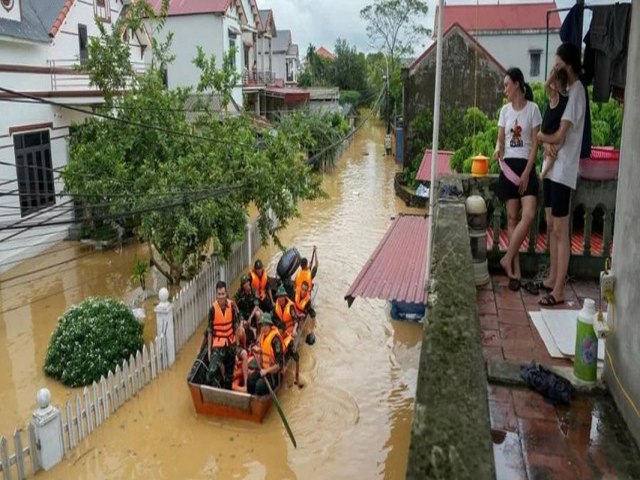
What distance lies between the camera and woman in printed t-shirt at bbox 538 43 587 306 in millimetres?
4727

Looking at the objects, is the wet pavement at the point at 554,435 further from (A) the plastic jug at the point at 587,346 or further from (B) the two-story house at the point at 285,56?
(B) the two-story house at the point at 285,56

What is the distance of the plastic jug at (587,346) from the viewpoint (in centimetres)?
366

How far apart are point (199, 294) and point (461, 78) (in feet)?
51.1

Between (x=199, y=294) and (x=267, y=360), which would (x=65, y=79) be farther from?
(x=267, y=360)

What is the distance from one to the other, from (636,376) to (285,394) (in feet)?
21.3

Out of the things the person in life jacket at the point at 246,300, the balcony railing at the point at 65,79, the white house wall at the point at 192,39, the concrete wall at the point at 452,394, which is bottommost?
the person in life jacket at the point at 246,300

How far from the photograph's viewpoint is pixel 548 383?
3760 mm

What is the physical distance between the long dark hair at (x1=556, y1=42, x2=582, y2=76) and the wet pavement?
7.17 ft

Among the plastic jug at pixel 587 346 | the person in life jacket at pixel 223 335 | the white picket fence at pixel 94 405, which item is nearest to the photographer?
the plastic jug at pixel 587 346

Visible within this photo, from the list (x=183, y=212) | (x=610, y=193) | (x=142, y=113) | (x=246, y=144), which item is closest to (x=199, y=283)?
(x=183, y=212)

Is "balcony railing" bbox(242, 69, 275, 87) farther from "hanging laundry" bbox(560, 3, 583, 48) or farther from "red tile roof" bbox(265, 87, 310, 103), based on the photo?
"hanging laundry" bbox(560, 3, 583, 48)

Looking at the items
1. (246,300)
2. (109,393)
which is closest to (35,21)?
(246,300)

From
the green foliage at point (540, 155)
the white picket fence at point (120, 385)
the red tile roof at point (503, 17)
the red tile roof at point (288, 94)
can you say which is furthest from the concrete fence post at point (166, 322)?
the red tile roof at point (503, 17)

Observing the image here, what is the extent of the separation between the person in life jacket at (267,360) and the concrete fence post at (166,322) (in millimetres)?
1846
